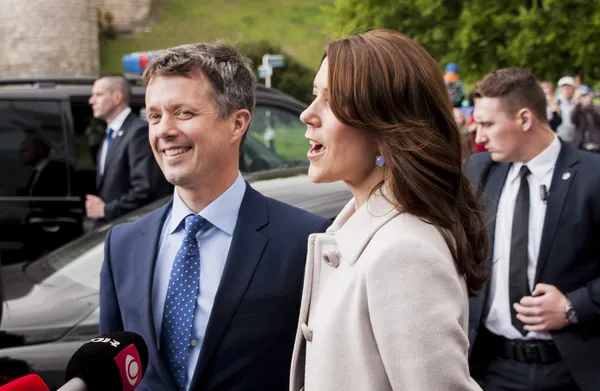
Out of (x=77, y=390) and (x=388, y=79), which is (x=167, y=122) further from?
(x=77, y=390)

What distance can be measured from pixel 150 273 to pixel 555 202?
1856 mm

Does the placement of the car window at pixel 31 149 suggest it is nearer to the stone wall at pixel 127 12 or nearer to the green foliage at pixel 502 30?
the green foliage at pixel 502 30

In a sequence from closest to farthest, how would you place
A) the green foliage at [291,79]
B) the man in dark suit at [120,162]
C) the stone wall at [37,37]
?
the man in dark suit at [120,162] → the green foliage at [291,79] → the stone wall at [37,37]

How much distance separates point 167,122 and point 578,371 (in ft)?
6.62

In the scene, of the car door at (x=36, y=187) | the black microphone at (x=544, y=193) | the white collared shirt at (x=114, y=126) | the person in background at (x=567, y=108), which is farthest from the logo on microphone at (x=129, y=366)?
the person in background at (x=567, y=108)

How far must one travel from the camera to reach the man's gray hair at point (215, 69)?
2.68 meters

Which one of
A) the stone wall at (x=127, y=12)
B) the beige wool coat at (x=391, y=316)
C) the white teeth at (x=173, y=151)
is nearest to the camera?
the beige wool coat at (x=391, y=316)

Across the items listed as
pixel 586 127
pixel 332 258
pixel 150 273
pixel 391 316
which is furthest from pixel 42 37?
pixel 391 316

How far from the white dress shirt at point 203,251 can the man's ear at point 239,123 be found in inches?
5.4

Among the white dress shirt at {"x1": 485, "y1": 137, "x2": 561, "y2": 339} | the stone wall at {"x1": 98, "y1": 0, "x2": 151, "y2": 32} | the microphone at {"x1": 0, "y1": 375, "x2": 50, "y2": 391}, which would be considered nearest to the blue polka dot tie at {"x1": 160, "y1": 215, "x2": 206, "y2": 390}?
the microphone at {"x1": 0, "y1": 375, "x2": 50, "y2": 391}

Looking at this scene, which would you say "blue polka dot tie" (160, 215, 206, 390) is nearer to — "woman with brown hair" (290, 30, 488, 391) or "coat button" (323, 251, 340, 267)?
"woman with brown hair" (290, 30, 488, 391)

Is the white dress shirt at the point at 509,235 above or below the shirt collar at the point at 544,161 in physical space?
below

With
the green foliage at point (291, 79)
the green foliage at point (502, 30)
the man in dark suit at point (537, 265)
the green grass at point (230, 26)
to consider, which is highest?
the man in dark suit at point (537, 265)

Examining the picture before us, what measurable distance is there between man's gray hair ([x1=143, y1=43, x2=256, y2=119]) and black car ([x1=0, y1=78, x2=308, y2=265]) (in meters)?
4.28
